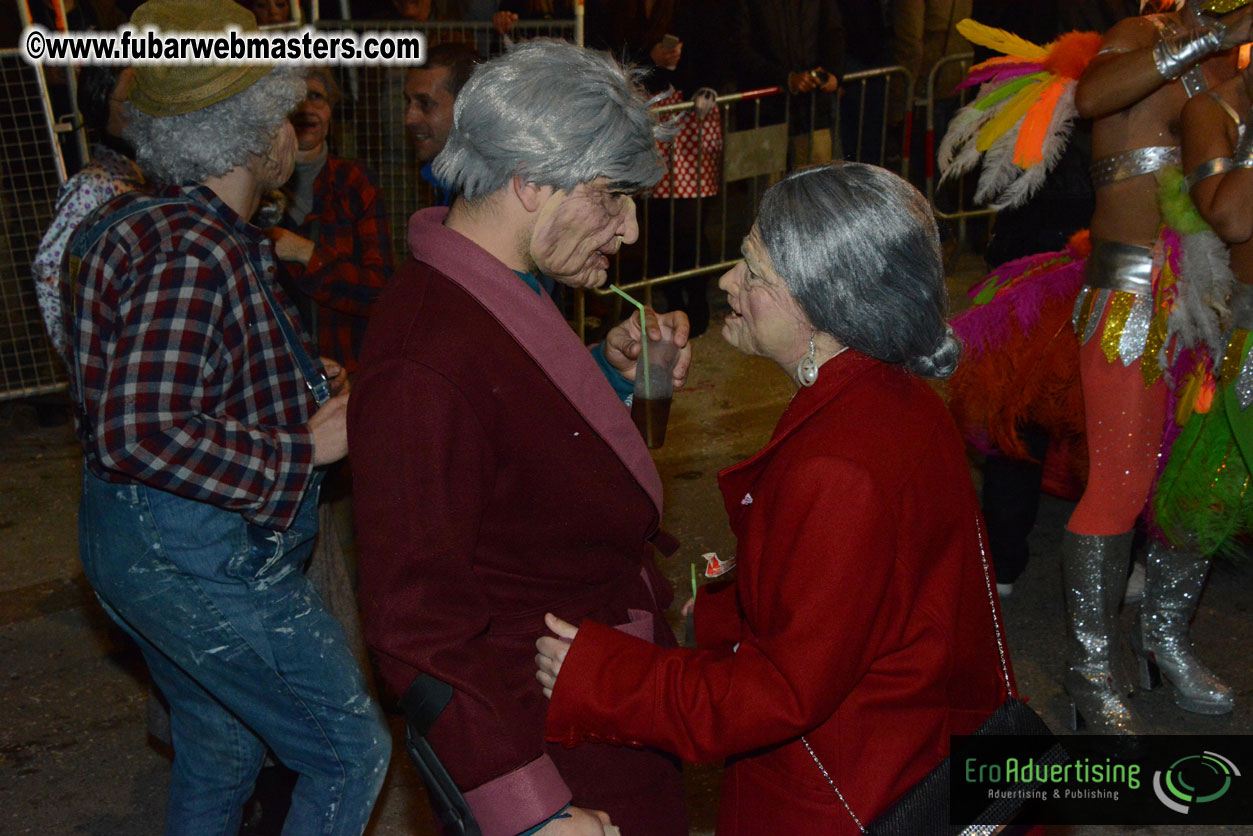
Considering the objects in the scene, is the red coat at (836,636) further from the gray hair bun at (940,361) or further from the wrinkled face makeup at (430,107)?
the wrinkled face makeup at (430,107)

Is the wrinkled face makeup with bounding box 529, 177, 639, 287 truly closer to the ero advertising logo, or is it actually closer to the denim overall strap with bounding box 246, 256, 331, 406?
the denim overall strap with bounding box 246, 256, 331, 406

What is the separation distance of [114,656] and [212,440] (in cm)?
249

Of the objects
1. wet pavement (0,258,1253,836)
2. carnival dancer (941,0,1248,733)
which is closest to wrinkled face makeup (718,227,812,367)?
carnival dancer (941,0,1248,733)

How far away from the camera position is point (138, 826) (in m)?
3.45

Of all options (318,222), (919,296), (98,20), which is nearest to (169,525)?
(919,296)

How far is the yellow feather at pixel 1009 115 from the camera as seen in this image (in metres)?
3.68

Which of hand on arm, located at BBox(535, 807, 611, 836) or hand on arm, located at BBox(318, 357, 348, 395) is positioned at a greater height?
hand on arm, located at BBox(318, 357, 348, 395)

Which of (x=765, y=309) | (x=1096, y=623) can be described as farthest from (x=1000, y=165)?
(x=765, y=309)

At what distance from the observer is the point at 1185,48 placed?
119 inches

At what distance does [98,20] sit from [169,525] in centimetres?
608

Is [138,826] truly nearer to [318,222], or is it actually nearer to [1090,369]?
[318,222]

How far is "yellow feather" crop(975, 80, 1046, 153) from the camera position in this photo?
3.68 meters

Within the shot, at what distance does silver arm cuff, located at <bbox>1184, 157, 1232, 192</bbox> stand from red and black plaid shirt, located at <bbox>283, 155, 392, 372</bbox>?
249 cm

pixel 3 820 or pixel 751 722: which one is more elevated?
pixel 751 722
